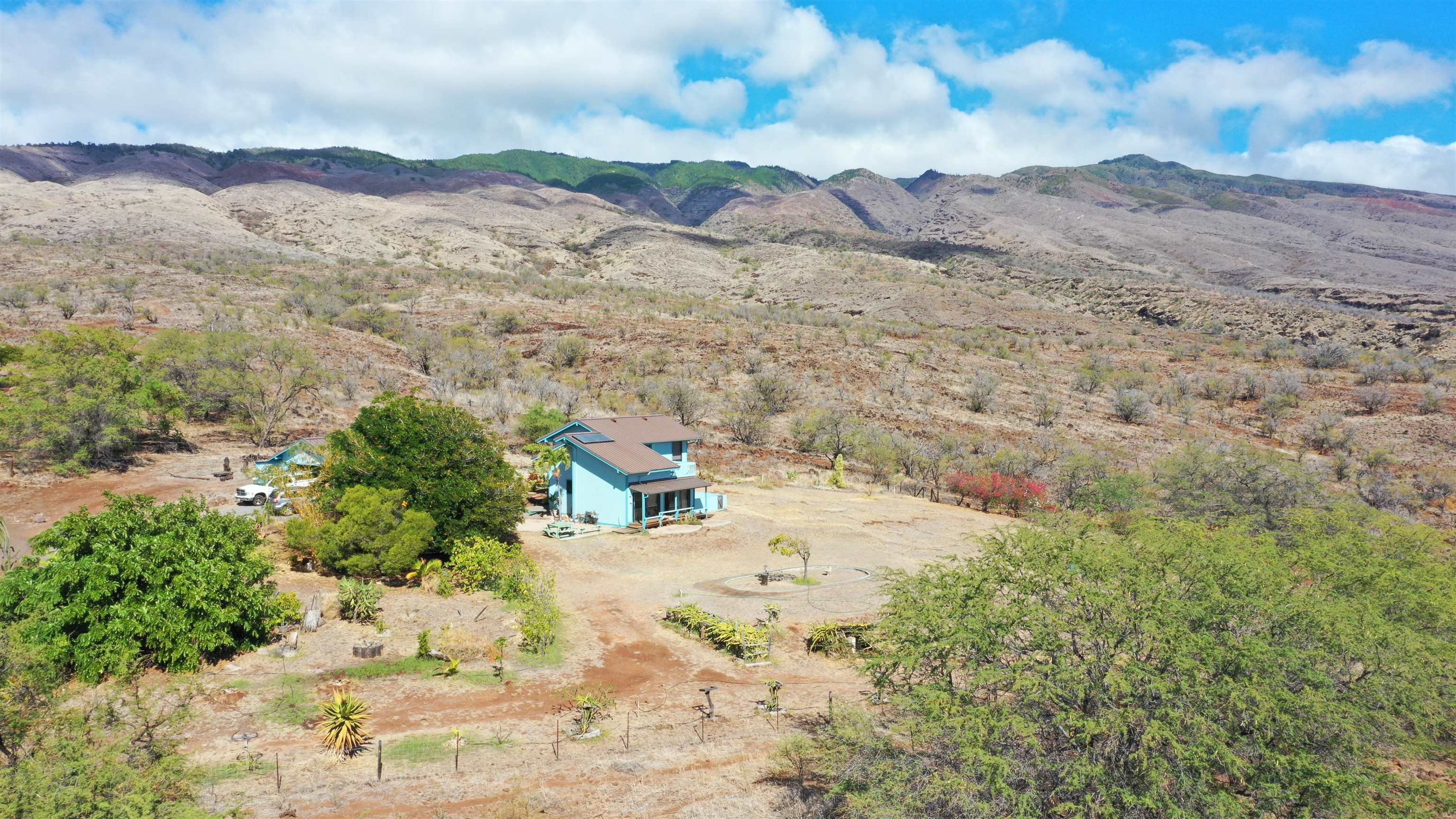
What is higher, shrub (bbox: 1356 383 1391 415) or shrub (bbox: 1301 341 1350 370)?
shrub (bbox: 1301 341 1350 370)

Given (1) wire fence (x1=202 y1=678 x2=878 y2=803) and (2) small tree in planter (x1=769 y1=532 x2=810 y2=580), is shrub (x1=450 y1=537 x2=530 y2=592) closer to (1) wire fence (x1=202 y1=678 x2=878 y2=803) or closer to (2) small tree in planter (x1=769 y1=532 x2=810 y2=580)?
(1) wire fence (x1=202 y1=678 x2=878 y2=803)

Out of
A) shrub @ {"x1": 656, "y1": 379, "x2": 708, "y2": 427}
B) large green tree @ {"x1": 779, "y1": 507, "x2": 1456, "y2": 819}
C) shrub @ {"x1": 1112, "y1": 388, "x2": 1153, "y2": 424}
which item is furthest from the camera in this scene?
shrub @ {"x1": 1112, "y1": 388, "x2": 1153, "y2": 424}

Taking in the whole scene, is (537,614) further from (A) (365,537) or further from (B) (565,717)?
(A) (365,537)

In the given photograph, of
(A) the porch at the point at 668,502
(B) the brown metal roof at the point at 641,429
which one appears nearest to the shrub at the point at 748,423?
(B) the brown metal roof at the point at 641,429

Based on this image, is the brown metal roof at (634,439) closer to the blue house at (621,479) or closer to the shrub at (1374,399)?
the blue house at (621,479)

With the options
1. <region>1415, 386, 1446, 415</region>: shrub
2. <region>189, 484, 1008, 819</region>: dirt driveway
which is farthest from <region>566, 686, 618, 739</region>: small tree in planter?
<region>1415, 386, 1446, 415</region>: shrub

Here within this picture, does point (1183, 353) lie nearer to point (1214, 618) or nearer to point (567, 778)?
point (1214, 618)

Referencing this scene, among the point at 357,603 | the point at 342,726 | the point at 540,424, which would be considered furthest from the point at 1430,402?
the point at 342,726
